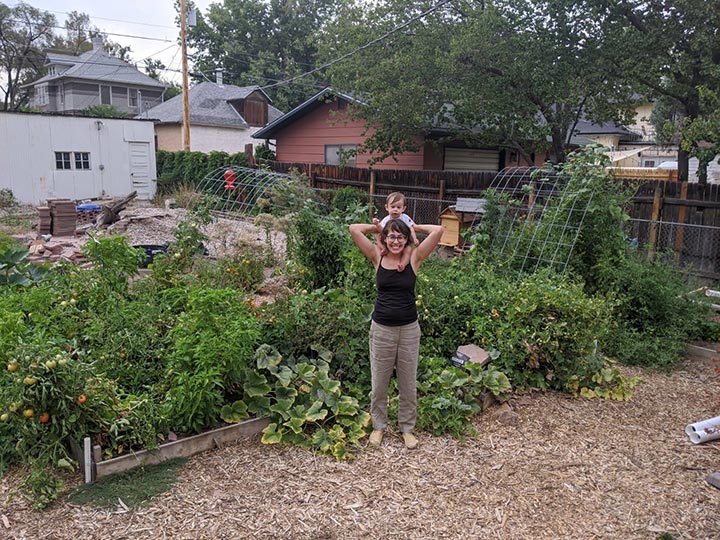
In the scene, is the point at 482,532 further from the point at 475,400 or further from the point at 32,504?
the point at 32,504

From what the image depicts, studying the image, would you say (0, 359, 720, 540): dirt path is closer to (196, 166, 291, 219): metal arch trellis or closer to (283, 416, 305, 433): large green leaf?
(283, 416, 305, 433): large green leaf

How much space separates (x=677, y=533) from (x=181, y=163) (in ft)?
73.4

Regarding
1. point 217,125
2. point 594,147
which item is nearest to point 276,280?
point 594,147

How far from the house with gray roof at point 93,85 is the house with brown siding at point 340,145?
2333 cm

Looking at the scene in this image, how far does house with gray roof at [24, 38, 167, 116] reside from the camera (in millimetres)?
37844

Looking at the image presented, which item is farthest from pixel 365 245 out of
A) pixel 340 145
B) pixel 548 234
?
pixel 340 145

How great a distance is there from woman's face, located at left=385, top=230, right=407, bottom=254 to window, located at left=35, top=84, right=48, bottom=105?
42.3m

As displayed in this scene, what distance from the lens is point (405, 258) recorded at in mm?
3875

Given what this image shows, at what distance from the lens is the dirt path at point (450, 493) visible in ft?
10.2

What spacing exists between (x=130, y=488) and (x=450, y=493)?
5.89 feet

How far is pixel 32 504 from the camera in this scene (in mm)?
3207

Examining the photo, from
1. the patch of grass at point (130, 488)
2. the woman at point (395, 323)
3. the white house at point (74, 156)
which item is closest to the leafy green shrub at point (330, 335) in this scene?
the woman at point (395, 323)

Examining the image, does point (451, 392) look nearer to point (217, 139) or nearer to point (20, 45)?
point (217, 139)

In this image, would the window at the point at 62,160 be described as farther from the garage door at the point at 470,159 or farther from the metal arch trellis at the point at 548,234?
the metal arch trellis at the point at 548,234
